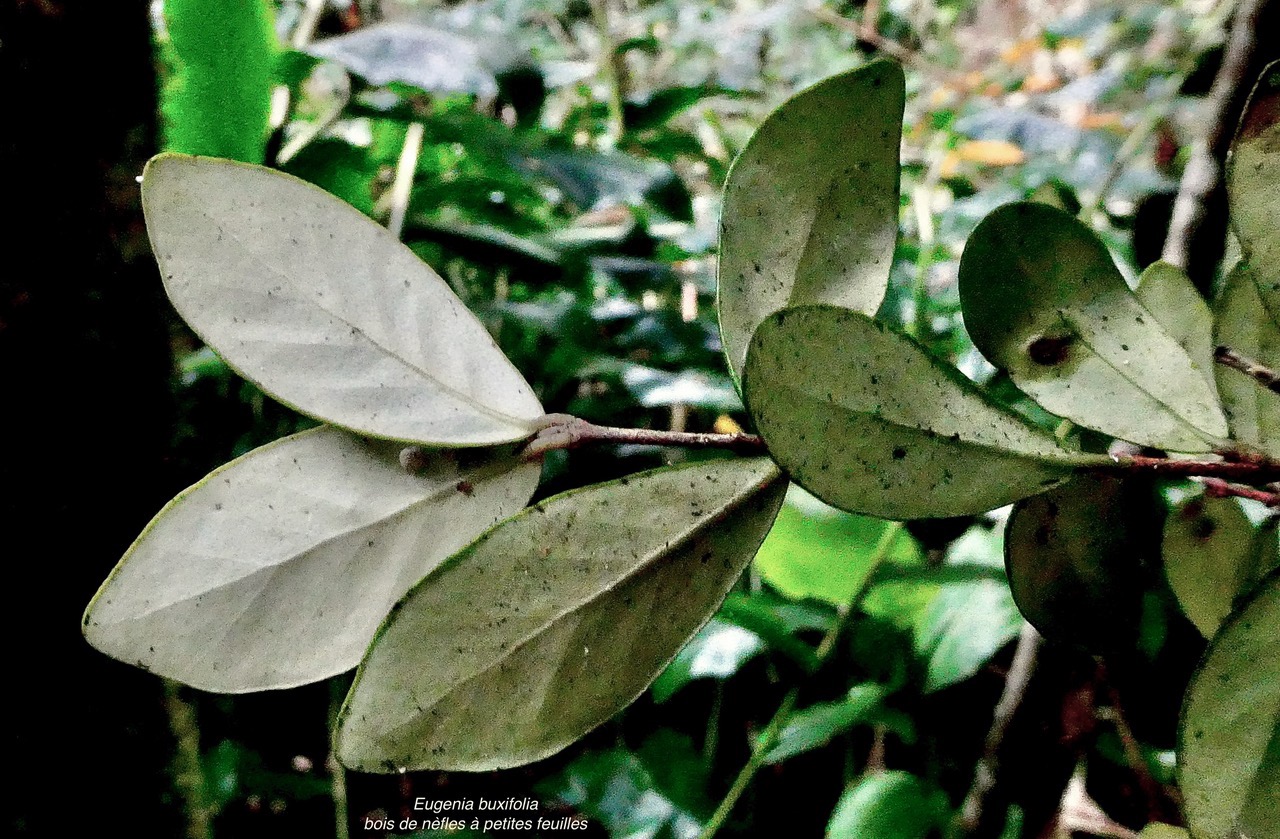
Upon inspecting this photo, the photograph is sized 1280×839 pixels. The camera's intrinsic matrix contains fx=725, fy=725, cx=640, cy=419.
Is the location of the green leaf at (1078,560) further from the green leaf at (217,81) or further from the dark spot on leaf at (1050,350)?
the green leaf at (217,81)

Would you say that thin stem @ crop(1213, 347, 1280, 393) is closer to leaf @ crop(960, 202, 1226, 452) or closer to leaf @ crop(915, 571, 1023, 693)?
leaf @ crop(960, 202, 1226, 452)

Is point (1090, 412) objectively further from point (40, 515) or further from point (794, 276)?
point (40, 515)

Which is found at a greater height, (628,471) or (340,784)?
(628,471)

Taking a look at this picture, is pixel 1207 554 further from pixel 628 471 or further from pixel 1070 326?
pixel 628 471

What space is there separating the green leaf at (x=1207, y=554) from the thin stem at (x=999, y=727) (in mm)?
140

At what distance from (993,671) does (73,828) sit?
708 mm

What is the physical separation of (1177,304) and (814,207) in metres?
0.15

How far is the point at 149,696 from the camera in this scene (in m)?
0.48

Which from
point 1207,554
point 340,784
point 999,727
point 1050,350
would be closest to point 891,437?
point 1050,350

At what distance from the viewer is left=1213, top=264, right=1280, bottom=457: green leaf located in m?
0.21

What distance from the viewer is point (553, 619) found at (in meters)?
0.20

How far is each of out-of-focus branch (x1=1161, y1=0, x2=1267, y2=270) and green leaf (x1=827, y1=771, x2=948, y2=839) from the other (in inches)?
15.6

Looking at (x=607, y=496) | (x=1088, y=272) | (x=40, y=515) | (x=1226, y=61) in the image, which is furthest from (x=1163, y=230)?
(x=40, y=515)

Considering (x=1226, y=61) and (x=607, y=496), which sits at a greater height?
(x=1226, y=61)
